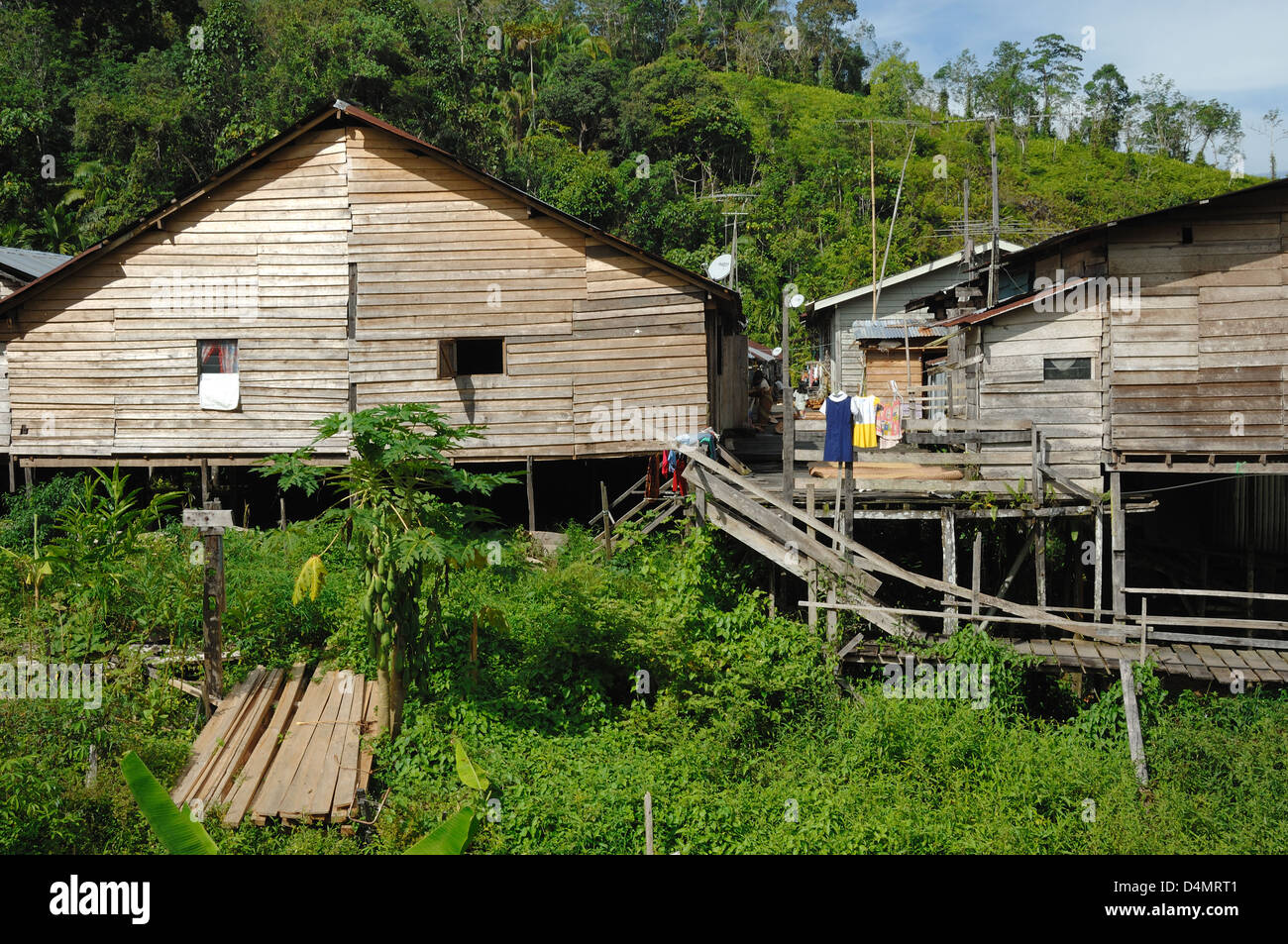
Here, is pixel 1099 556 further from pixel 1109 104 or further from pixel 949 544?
pixel 1109 104

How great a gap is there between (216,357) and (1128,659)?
16.2 meters

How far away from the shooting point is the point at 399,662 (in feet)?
33.7

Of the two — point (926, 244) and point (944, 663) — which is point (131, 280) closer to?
point (944, 663)

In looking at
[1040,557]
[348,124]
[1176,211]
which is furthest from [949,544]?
[348,124]

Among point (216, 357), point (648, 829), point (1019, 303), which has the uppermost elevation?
point (1019, 303)

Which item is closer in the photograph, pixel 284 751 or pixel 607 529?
pixel 284 751

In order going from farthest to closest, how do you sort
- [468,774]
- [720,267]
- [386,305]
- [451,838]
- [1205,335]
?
[720,267], [386,305], [1205,335], [468,774], [451,838]

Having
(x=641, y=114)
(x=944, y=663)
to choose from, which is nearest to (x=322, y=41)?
(x=641, y=114)

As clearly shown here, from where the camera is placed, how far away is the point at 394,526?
10062mm

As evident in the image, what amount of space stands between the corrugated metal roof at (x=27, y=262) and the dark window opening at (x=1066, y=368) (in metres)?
20.5

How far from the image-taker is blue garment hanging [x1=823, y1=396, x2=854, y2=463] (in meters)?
12.7

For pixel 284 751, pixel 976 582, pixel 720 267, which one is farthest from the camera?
pixel 720 267

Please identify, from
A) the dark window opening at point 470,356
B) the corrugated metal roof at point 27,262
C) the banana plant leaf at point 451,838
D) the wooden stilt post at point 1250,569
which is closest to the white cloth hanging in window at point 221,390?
the dark window opening at point 470,356
